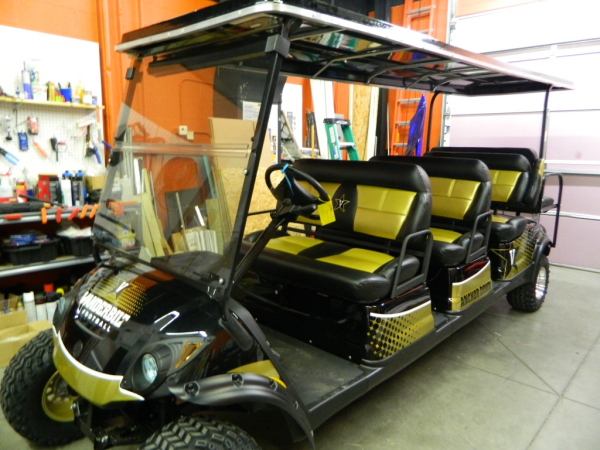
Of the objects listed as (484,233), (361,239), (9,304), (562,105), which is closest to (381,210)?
(361,239)

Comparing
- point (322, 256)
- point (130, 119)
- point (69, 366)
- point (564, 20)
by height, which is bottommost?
point (69, 366)

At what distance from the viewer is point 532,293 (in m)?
3.81

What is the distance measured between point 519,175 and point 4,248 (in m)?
4.12

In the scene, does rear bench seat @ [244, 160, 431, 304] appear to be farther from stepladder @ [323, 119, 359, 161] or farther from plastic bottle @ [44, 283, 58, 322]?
stepladder @ [323, 119, 359, 161]

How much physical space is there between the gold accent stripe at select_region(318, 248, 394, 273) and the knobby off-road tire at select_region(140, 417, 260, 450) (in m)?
1.09

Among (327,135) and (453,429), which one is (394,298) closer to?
(453,429)

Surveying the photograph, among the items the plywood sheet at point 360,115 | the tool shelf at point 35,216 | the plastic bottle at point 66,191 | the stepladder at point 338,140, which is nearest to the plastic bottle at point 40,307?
the tool shelf at point 35,216

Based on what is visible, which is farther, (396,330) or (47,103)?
(47,103)

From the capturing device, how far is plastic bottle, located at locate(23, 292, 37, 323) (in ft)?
10.7

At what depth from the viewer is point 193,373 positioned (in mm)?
1472

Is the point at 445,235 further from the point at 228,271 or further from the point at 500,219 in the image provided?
the point at 228,271

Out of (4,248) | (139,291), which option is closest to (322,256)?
(139,291)

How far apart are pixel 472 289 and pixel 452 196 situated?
72 centimetres

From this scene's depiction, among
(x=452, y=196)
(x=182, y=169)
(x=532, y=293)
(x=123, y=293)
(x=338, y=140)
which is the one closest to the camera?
(x=123, y=293)
